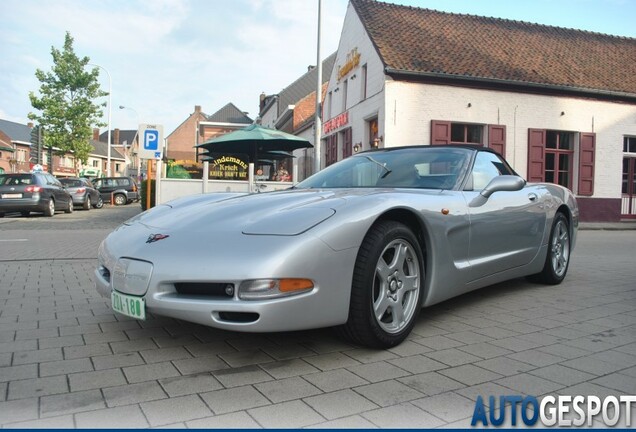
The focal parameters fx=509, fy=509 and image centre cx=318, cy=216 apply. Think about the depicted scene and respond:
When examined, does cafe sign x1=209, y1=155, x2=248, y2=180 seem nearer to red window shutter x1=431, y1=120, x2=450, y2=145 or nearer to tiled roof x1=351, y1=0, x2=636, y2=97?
tiled roof x1=351, y1=0, x2=636, y2=97

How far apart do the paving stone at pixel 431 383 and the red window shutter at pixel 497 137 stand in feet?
48.8

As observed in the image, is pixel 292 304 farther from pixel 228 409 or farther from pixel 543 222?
pixel 543 222

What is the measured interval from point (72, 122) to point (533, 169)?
28.7 m

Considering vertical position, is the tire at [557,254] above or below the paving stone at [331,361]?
above

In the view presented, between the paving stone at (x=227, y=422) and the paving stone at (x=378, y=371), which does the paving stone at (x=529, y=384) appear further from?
the paving stone at (x=227, y=422)

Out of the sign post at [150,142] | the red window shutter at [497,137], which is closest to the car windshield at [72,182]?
the sign post at [150,142]

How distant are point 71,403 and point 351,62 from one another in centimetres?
1853

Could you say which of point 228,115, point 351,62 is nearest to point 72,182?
point 351,62

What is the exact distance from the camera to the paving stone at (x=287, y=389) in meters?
2.38

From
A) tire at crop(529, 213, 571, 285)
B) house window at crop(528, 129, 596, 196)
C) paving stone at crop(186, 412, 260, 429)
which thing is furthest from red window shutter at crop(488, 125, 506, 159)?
paving stone at crop(186, 412, 260, 429)

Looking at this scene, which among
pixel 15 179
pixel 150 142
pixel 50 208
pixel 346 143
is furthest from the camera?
pixel 346 143

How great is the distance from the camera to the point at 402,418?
216 cm

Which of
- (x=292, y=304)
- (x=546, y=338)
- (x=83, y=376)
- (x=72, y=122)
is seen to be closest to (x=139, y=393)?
(x=83, y=376)

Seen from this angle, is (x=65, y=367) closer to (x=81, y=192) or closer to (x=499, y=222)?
(x=499, y=222)
